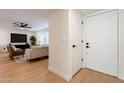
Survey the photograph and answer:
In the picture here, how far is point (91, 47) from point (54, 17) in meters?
1.60

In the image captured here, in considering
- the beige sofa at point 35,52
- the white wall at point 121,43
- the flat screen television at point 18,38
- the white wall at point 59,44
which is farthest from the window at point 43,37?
the white wall at point 121,43

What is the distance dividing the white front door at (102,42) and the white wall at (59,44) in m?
1.08

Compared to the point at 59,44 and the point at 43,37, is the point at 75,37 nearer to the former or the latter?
the point at 59,44

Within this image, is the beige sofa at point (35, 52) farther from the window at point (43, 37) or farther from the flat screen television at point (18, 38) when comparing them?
the flat screen television at point (18, 38)

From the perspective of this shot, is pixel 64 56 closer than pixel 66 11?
No

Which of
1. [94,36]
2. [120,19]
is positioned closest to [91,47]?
[94,36]

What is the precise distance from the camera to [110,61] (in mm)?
2422

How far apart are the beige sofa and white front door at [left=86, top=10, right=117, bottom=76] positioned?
2.45 m

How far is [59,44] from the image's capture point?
243cm

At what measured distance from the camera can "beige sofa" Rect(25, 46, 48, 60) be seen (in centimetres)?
390

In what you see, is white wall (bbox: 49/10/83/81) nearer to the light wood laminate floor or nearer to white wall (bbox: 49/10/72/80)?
white wall (bbox: 49/10/72/80)
